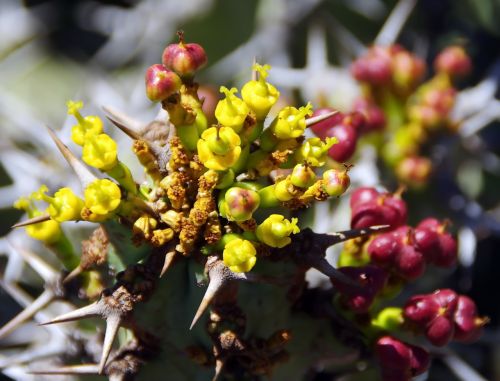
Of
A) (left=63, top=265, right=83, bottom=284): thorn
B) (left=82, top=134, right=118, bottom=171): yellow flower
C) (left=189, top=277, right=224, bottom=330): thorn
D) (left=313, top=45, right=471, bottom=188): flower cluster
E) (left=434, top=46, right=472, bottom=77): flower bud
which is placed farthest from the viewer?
(left=434, top=46, right=472, bottom=77): flower bud

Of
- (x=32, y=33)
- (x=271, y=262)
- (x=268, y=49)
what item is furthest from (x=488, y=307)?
(x=32, y=33)

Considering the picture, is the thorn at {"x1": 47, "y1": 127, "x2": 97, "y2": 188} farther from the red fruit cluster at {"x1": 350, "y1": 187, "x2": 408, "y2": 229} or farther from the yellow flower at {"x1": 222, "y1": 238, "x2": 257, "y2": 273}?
the red fruit cluster at {"x1": 350, "y1": 187, "x2": 408, "y2": 229}

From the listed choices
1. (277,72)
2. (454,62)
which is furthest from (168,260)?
(454,62)

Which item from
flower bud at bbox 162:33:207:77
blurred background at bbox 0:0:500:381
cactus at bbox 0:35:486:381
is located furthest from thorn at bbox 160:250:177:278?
blurred background at bbox 0:0:500:381

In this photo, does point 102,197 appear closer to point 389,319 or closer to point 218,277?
point 218,277

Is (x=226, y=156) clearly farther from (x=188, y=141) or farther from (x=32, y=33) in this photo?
(x=32, y=33)
